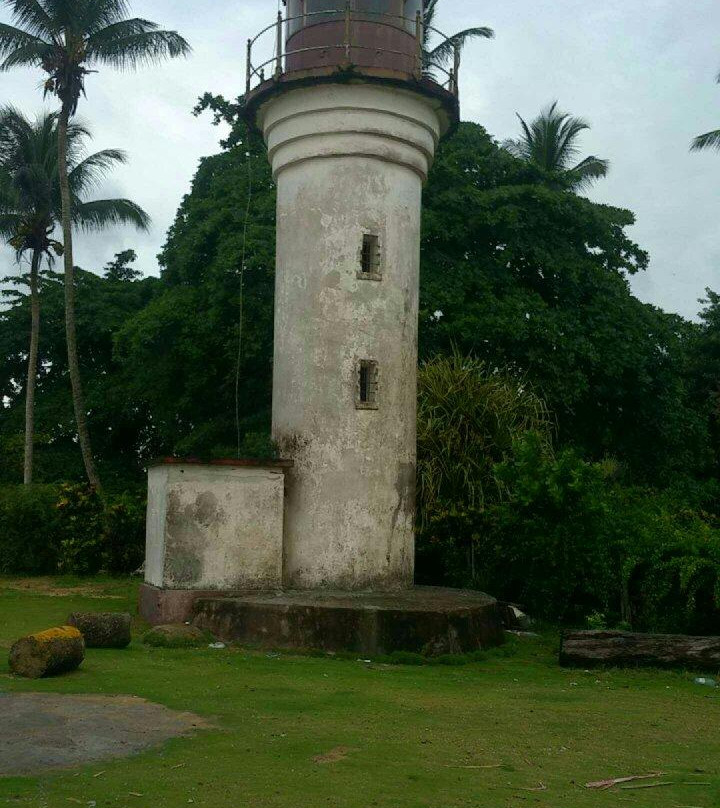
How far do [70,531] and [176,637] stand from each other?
12814 mm

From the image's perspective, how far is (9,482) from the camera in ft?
108

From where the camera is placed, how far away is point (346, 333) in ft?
49.6

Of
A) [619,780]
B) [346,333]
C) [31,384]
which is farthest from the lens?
[31,384]

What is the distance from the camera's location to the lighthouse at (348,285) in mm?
14984

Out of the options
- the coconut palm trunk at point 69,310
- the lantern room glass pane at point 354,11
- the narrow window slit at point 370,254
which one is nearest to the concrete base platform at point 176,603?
the narrow window slit at point 370,254

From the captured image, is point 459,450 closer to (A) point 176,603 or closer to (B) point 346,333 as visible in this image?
(B) point 346,333

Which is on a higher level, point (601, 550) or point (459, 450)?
point (459, 450)

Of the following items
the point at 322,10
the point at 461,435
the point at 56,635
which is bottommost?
the point at 56,635

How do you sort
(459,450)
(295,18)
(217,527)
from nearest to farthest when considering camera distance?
(217,527), (295,18), (459,450)

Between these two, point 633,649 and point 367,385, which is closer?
point 633,649

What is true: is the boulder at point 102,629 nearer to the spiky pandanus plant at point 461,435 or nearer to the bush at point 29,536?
the spiky pandanus plant at point 461,435

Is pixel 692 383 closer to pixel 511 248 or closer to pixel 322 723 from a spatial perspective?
pixel 511 248

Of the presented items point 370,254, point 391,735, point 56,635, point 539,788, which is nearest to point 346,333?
point 370,254

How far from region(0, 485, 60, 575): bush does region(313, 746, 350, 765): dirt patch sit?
18598 millimetres
